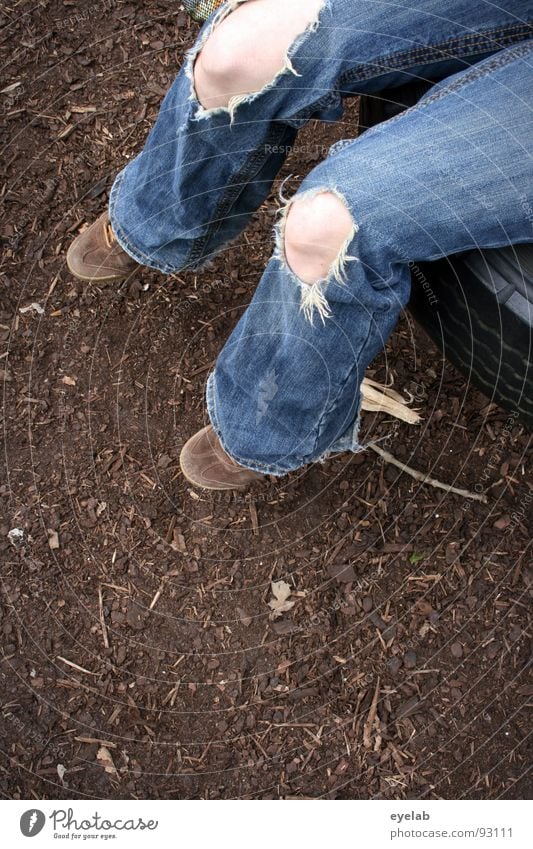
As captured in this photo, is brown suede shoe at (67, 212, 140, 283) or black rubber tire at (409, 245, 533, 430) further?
brown suede shoe at (67, 212, 140, 283)

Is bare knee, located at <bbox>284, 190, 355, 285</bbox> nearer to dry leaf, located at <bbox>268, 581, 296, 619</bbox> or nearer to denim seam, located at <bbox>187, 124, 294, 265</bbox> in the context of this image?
denim seam, located at <bbox>187, 124, 294, 265</bbox>

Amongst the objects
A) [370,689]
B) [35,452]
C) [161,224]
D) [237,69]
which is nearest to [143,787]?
[370,689]

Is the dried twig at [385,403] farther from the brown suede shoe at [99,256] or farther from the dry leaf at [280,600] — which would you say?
the brown suede shoe at [99,256]

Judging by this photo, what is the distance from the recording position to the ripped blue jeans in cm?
123

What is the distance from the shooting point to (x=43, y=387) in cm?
197

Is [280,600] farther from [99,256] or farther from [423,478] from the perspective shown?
[99,256]

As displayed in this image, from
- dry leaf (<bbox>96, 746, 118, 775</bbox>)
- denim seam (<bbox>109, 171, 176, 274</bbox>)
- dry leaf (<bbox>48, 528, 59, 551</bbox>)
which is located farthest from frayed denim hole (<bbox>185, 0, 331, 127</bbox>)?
dry leaf (<bbox>96, 746, 118, 775</bbox>)

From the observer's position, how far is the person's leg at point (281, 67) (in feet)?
4.29

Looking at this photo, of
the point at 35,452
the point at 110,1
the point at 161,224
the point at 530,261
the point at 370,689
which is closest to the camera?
Result: the point at 530,261

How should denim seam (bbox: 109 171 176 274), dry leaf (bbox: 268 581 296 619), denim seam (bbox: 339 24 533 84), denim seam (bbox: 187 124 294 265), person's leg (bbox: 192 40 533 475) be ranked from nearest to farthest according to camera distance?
person's leg (bbox: 192 40 533 475)
denim seam (bbox: 339 24 533 84)
denim seam (bbox: 187 124 294 265)
denim seam (bbox: 109 171 176 274)
dry leaf (bbox: 268 581 296 619)

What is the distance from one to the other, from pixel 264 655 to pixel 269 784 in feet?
0.98

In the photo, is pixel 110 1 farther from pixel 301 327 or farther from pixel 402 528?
pixel 402 528
